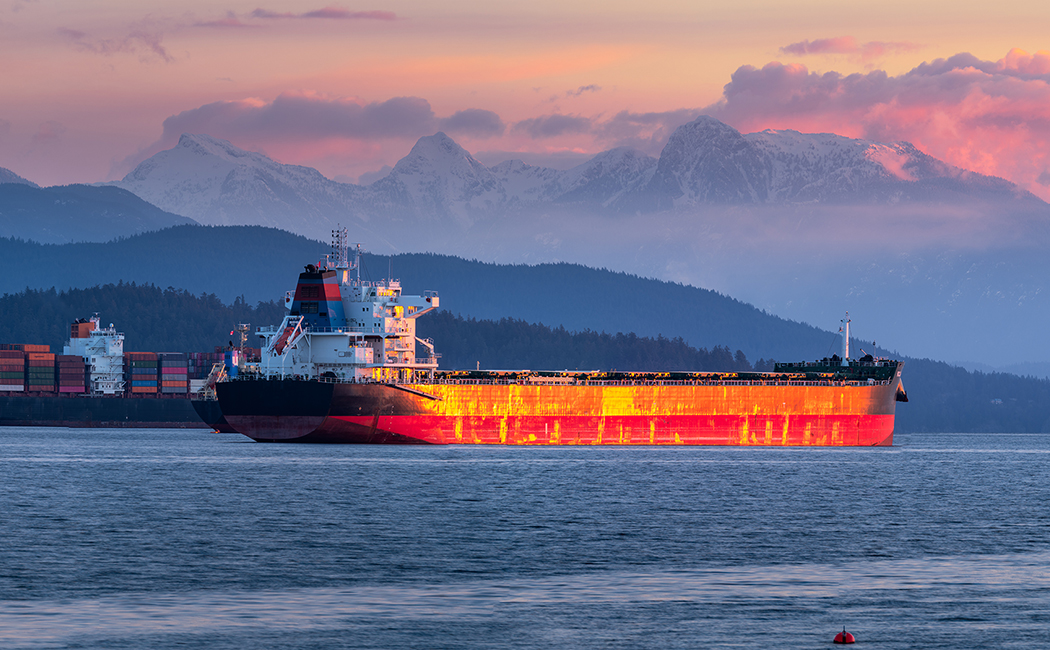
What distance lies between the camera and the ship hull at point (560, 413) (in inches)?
4023

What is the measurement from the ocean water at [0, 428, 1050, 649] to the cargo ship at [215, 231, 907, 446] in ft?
60.1

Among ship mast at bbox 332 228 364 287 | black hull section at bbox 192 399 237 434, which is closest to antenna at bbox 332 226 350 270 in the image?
ship mast at bbox 332 228 364 287

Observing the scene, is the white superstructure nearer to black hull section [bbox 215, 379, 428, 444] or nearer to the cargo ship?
the cargo ship

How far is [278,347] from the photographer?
107312 mm

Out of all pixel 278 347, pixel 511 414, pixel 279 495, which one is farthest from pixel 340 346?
pixel 279 495

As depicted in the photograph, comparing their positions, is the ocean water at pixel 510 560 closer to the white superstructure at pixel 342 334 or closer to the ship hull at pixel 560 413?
the ship hull at pixel 560 413

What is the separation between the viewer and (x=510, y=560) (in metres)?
45.4

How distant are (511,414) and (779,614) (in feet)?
250

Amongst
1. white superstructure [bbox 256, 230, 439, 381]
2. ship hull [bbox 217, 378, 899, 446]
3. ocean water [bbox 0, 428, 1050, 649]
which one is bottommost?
ocean water [bbox 0, 428, 1050, 649]

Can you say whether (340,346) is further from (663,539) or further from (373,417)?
(663,539)

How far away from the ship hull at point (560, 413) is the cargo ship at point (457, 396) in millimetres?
104

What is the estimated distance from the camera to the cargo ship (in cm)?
10306

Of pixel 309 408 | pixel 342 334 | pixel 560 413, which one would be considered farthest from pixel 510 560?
pixel 560 413

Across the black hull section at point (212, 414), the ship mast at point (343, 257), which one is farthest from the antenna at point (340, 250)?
the black hull section at point (212, 414)
